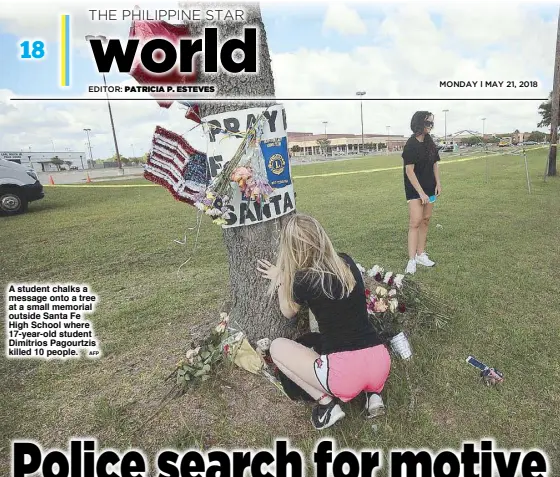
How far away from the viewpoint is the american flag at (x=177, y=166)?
2.55 m

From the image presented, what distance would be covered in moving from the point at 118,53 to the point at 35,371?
2352mm

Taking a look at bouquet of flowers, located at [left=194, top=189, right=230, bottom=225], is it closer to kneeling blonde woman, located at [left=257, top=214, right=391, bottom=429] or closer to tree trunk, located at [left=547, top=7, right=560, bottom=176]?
kneeling blonde woman, located at [left=257, top=214, right=391, bottom=429]

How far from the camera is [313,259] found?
2209 mm

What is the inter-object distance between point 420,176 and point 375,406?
293 cm

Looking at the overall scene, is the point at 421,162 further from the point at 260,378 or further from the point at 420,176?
the point at 260,378

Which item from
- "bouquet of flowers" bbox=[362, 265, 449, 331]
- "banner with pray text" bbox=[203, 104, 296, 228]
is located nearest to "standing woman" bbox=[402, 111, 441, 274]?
"bouquet of flowers" bbox=[362, 265, 449, 331]

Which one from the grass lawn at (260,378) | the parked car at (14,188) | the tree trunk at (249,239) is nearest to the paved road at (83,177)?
the parked car at (14,188)

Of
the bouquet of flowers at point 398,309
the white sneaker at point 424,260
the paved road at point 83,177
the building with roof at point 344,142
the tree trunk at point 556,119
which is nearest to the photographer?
the bouquet of flowers at point 398,309

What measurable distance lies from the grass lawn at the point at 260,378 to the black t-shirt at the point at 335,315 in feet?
1.58

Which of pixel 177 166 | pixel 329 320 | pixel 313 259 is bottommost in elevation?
pixel 329 320

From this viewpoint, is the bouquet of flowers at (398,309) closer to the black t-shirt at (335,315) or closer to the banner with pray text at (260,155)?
the black t-shirt at (335,315)

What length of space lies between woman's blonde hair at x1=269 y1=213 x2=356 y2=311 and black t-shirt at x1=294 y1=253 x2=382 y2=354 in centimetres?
2

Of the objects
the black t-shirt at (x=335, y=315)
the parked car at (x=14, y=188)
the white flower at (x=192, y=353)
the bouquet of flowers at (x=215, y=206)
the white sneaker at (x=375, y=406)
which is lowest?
the white sneaker at (x=375, y=406)

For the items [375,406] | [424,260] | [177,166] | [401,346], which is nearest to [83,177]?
[424,260]
